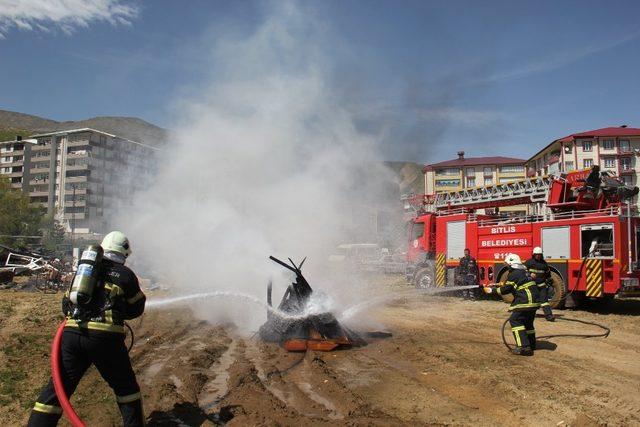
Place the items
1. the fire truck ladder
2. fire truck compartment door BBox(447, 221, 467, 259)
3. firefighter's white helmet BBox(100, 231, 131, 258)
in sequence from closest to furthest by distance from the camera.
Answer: firefighter's white helmet BBox(100, 231, 131, 258) < the fire truck ladder < fire truck compartment door BBox(447, 221, 467, 259)

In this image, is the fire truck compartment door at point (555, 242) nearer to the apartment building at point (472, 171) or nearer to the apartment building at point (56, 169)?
the apartment building at point (56, 169)

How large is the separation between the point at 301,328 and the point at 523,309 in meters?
3.64

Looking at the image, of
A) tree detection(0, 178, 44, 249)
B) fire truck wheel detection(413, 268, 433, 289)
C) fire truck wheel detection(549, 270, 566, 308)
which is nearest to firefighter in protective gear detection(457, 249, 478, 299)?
fire truck wheel detection(413, 268, 433, 289)

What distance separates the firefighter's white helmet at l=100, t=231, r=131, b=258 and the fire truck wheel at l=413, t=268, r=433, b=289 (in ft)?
48.0

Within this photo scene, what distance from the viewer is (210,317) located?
10.5 metres

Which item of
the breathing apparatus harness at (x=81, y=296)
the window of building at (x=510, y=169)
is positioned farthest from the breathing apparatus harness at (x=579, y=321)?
the window of building at (x=510, y=169)

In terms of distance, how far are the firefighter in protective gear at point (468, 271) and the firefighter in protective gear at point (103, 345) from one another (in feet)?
42.3

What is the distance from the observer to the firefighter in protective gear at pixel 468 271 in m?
15.0

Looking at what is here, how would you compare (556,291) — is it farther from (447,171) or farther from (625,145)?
(447,171)

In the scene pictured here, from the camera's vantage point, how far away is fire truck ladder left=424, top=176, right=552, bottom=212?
14891 millimetres

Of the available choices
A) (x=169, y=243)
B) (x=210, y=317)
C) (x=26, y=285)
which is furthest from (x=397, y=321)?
(x=26, y=285)

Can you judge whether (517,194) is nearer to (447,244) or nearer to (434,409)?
(447,244)

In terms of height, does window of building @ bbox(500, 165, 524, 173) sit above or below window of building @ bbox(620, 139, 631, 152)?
below

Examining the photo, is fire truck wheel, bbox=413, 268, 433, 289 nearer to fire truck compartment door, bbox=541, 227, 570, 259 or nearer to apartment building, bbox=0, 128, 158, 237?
fire truck compartment door, bbox=541, 227, 570, 259
